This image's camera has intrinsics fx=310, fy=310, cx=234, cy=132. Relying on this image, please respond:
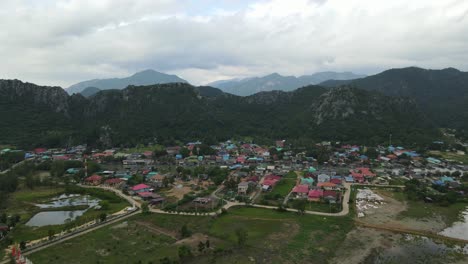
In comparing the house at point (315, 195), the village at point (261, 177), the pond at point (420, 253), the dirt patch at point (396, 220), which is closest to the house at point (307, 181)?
the village at point (261, 177)

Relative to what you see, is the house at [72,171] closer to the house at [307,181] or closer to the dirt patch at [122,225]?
the dirt patch at [122,225]

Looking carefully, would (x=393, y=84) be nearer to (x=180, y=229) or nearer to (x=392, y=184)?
(x=392, y=184)

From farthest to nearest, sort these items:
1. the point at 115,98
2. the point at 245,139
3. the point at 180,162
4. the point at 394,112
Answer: the point at 115,98, the point at 394,112, the point at 245,139, the point at 180,162

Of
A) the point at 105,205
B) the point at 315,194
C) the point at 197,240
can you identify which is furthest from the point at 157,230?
the point at 315,194

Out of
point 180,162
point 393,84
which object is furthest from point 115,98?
point 393,84

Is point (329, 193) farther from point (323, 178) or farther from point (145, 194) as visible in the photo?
point (145, 194)

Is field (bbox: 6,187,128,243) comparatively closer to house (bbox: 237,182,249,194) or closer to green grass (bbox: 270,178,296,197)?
house (bbox: 237,182,249,194)
